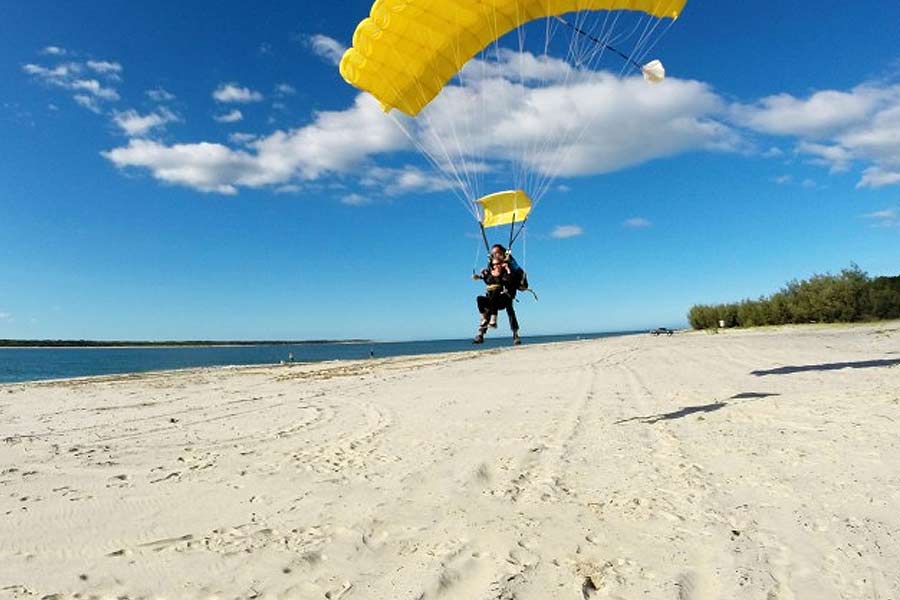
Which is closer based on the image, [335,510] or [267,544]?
[267,544]

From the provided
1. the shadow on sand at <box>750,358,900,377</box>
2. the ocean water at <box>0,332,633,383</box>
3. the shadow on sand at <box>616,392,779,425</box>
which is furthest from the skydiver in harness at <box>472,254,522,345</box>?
the ocean water at <box>0,332,633,383</box>

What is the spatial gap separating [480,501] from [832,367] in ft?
34.6

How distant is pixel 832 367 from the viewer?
1199cm

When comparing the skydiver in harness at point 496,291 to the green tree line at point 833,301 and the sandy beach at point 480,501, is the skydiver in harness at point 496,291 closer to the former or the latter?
the sandy beach at point 480,501

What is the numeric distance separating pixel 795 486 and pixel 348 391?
10438mm

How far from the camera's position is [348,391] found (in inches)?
541

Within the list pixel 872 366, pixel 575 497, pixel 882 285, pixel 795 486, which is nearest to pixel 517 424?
pixel 575 497

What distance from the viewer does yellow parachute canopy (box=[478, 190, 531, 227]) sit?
11266 mm

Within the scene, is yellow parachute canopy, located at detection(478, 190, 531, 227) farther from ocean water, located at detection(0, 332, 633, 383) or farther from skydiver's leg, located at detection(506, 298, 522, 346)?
ocean water, located at detection(0, 332, 633, 383)

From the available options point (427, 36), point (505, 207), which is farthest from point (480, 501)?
point (427, 36)

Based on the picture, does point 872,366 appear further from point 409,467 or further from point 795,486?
point 409,467

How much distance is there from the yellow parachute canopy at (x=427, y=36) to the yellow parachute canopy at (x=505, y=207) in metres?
2.36

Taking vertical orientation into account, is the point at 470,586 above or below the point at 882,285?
below

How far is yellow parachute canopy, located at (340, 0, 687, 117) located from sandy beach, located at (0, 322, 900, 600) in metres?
6.31
